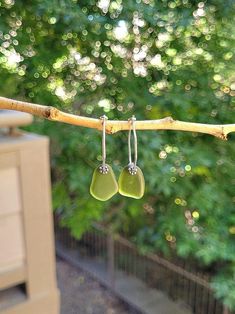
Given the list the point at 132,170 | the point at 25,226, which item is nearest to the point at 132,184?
the point at 132,170

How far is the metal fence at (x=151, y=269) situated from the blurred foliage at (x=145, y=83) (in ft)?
2.11

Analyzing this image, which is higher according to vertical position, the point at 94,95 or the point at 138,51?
the point at 138,51

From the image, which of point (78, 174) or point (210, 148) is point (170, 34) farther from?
point (78, 174)

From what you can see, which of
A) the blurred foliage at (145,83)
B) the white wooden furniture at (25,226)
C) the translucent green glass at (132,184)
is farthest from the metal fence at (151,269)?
the translucent green glass at (132,184)

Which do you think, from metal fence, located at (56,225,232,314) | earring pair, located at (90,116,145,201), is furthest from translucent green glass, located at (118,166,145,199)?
metal fence, located at (56,225,232,314)

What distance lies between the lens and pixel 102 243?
3.48 m

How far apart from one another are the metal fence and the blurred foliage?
642 mm

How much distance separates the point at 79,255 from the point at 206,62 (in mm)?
2391

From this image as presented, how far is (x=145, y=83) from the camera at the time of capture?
6.31ft

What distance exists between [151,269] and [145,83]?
168 cm

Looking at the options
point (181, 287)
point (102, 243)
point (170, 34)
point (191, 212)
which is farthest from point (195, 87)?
point (102, 243)

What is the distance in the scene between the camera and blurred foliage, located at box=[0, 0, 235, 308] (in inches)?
67.0

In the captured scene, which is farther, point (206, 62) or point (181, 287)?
point (181, 287)

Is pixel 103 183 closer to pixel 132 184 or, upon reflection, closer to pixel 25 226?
pixel 132 184
